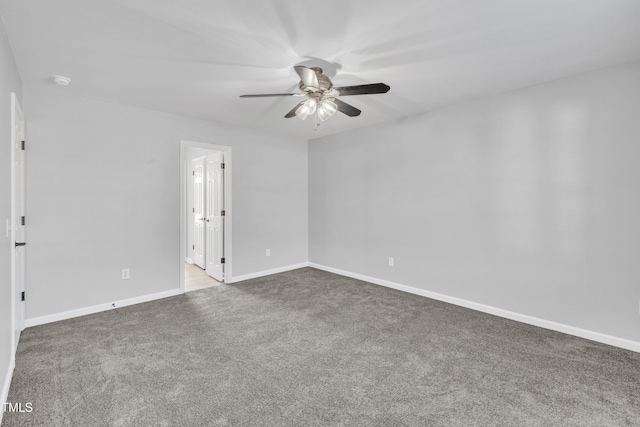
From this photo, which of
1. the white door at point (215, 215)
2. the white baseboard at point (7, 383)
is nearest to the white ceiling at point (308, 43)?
the white door at point (215, 215)

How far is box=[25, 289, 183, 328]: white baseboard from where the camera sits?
302 cm

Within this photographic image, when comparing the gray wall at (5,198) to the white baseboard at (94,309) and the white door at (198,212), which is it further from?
the white door at (198,212)

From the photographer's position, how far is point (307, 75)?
2.18 metres

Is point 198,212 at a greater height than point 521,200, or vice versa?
point 521,200

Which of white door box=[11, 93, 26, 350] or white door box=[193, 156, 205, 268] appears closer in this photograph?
white door box=[11, 93, 26, 350]

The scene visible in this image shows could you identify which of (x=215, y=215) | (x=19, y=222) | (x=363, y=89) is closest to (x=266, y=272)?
(x=215, y=215)

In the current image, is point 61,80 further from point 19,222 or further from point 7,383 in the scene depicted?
point 7,383

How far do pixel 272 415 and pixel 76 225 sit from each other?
298cm

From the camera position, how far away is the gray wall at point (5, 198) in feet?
6.03

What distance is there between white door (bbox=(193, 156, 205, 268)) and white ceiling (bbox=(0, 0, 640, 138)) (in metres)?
2.14

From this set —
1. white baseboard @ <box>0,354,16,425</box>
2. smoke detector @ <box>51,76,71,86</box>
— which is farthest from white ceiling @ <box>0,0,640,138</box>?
white baseboard @ <box>0,354,16,425</box>

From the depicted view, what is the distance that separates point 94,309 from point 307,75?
3388mm

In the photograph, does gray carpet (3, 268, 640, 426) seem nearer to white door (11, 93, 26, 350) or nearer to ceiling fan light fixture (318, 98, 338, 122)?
white door (11, 93, 26, 350)

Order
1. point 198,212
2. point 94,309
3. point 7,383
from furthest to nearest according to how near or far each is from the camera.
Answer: point 198,212 → point 94,309 → point 7,383
